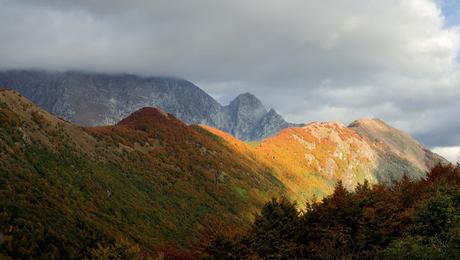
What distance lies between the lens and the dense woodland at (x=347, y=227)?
34719mm

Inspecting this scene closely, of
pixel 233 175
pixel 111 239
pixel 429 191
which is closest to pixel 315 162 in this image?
pixel 233 175

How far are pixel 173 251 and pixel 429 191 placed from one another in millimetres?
29868

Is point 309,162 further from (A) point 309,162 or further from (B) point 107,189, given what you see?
(B) point 107,189

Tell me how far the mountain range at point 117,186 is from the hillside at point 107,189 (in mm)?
131

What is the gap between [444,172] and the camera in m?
55.2

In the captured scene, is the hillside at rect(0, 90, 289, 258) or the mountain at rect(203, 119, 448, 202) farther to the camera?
the mountain at rect(203, 119, 448, 202)

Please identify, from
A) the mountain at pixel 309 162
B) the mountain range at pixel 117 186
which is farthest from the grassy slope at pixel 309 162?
the mountain range at pixel 117 186

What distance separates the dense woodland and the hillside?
364cm

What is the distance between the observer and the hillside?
31.2m

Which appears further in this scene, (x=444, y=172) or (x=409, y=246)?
(x=444, y=172)

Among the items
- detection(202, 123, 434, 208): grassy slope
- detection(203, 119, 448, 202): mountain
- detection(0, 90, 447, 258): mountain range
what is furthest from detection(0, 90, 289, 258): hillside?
detection(202, 123, 434, 208): grassy slope

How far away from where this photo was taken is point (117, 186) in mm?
57375

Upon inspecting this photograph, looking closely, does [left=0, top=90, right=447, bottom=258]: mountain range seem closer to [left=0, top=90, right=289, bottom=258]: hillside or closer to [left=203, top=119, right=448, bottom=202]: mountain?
[left=0, top=90, right=289, bottom=258]: hillside

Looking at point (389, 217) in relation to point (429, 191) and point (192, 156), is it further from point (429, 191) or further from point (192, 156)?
point (192, 156)
